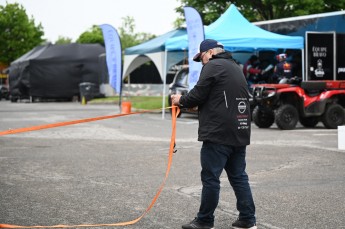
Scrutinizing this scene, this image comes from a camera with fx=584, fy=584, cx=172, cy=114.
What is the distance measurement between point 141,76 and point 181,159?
34.5 m

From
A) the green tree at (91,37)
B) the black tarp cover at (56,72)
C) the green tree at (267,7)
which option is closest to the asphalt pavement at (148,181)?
the green tree at (267,7)

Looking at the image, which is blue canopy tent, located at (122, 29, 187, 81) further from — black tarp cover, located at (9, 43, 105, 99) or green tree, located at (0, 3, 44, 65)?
green tree, located at (0, 3, 44, 65)

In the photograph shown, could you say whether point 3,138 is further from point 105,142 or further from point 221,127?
point 221,127

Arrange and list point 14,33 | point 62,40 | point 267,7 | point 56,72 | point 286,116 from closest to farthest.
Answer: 1. point 286,116
2. point 267,7
3. point 56,72
4. point 14,33
5. point 62,40

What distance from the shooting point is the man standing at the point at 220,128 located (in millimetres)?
5184

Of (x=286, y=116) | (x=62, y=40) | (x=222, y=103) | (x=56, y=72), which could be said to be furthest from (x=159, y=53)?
(x=62, y=40)

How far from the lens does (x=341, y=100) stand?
16750 mm

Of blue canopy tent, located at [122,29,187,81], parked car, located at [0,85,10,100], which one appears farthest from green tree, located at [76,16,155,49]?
blue canopy tent, located at [122,29,187,81]

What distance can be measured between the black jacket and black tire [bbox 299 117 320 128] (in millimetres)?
11919

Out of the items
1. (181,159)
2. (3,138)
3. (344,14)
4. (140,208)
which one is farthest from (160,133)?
(140,208)

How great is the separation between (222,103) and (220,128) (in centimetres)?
23

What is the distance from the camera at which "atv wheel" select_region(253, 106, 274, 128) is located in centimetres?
1608

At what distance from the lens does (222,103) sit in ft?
17.1

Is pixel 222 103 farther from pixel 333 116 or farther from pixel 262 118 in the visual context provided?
Result: pixel 333 116
